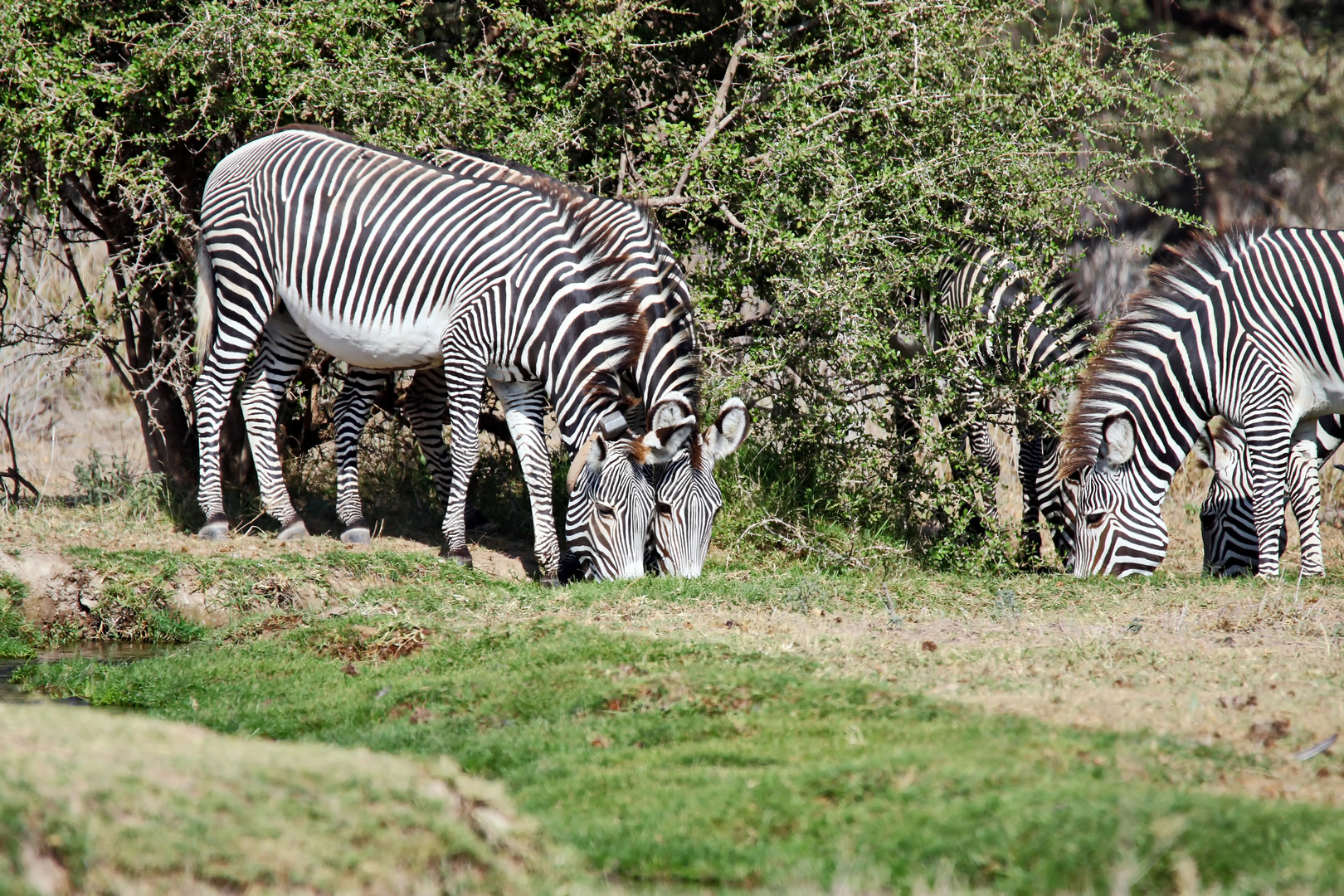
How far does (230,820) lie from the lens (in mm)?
3273

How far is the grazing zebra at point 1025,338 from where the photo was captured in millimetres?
9492

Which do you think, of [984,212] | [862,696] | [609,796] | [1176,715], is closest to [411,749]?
[609,796]

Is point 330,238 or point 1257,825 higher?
point 330,238

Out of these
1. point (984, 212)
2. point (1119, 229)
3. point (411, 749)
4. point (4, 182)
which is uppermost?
point (1119, 229)

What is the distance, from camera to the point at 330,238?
9.38 m

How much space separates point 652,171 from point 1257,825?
711 cm

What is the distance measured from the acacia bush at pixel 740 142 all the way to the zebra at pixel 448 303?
593 mm

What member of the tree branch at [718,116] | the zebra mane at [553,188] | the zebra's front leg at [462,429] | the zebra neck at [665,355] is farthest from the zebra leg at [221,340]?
the tree branch at [718,116]

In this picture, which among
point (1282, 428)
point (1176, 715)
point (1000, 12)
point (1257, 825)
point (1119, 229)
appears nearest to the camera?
point (1257, 825)

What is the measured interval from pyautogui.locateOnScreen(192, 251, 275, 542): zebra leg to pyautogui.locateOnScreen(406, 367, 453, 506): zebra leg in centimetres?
133

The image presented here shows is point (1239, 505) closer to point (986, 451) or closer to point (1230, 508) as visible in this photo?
point (1230, 508)

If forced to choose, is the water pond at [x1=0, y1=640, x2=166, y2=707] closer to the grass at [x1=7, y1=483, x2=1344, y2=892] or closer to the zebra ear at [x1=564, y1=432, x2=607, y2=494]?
the grass at [x1=7, y1=483, x2=1344, y2=892]

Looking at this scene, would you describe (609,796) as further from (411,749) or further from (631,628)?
(631,628)

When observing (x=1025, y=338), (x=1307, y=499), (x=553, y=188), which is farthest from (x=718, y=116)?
(x=1307, y=499)
